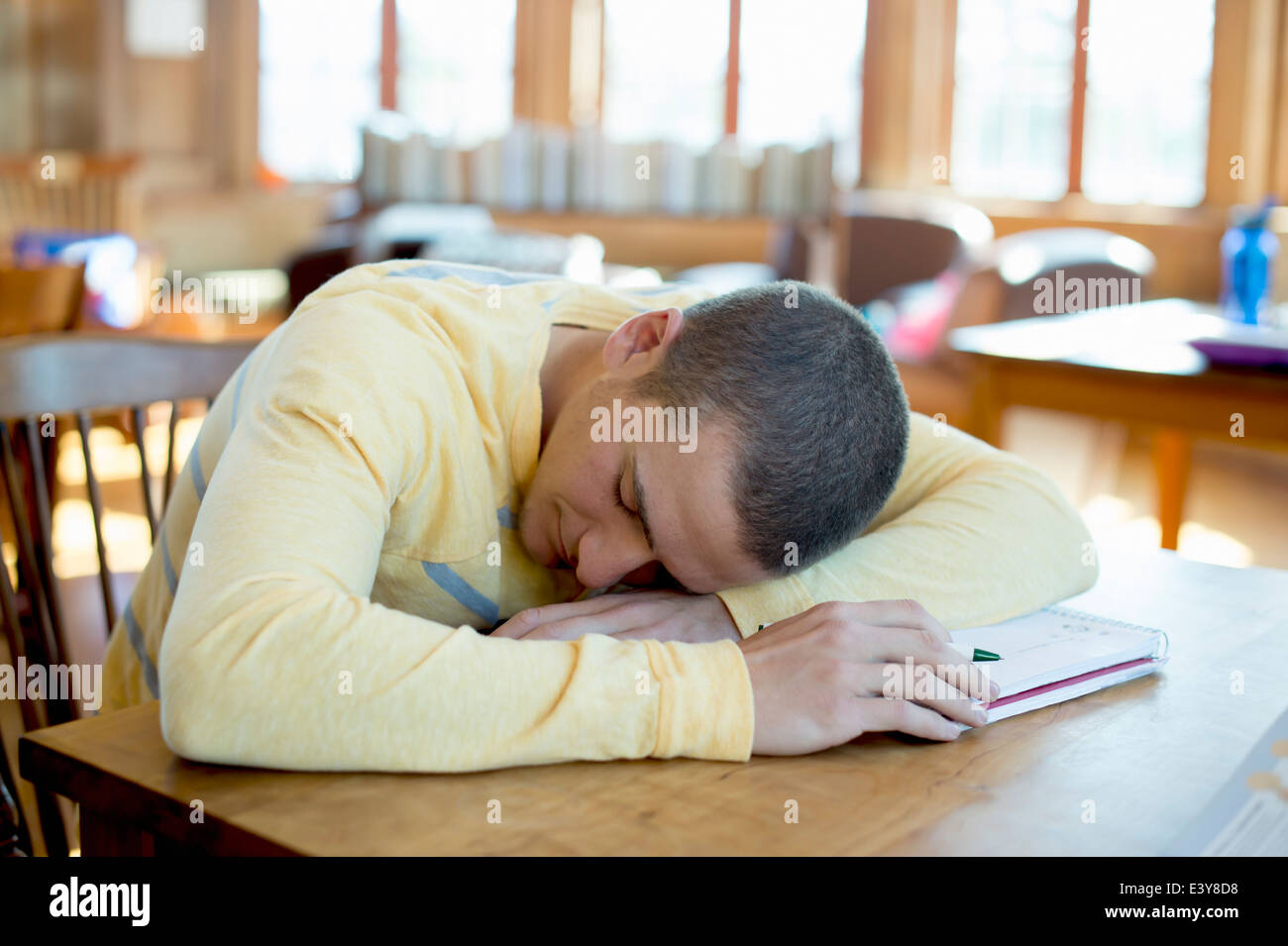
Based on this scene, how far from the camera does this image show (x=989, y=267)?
4.39 meters

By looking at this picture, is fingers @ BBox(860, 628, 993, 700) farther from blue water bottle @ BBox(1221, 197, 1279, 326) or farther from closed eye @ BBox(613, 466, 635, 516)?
blue water bottle @ BBox(1221, 197, 1279, 326)

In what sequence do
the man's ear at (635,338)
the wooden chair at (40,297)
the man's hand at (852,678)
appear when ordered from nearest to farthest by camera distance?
the man's hand at (852,678) → the man's ear at (635,338) → the wooden chair at (40,297)

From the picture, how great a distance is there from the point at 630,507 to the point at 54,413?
63cm

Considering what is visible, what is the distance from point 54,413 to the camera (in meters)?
1.29

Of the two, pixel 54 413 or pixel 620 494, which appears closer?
pixel 620 494

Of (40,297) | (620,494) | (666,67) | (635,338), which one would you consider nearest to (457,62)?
(666,67)

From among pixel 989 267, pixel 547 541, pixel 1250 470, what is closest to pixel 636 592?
→ pixel 547 541

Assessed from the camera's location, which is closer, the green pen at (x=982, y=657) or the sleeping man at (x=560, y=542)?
the sleeping man at (x=560, y=542)

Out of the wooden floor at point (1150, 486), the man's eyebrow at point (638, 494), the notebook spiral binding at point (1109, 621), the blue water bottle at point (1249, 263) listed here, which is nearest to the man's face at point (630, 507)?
the man's eyebrow at point (638, 494)

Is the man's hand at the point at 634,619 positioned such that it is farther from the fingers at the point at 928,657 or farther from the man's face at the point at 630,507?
the fingers at the point at 928,657

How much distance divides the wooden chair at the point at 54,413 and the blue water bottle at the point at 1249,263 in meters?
2.44

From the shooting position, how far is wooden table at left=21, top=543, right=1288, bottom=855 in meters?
0.71

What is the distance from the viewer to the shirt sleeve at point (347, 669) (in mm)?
787

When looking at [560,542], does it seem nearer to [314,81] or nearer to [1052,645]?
[1052,645]
